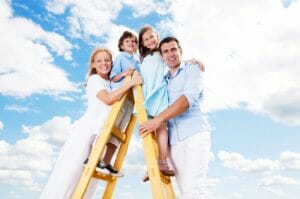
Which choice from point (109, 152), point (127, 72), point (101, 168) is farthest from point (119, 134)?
point (127, 72)

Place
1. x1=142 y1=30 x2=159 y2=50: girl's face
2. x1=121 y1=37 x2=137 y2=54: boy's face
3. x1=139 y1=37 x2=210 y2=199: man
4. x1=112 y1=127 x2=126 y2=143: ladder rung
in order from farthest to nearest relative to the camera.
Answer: x1=121 y1=37 x2=137 y2=54: boy's face, x1=142 y1=30 x2=159 y2=50: girl's face, x1=112 y1=127 x2=126 y2=143: ladder rung, x1=139 y1=37 x2=210 y2=199: man

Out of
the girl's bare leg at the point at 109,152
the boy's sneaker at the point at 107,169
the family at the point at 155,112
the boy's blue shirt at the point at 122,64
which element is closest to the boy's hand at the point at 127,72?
the family at the point at 155,112

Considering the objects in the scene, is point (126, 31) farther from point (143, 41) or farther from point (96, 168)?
point (96, 168)

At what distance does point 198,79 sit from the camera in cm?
496

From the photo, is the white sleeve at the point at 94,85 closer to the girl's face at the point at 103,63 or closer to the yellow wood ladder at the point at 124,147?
the girl's face at the point at 103,63

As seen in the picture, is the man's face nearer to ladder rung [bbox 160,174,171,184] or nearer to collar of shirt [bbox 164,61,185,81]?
collar of shirt [bbox 164,61,185,81]

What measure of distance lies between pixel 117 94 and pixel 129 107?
44 cm

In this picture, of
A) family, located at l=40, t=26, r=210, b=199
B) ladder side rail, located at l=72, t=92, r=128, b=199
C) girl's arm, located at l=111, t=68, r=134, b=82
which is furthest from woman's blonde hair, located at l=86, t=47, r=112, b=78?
ladder side rail, located at l=72, t=92, r=128, b=199

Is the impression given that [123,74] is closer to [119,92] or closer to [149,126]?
[119,92]

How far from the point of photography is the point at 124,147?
19.0 feet

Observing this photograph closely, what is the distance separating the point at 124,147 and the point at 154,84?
108 centimetres

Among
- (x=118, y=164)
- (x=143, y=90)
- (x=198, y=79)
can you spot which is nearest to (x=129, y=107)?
(x=143, y=90)

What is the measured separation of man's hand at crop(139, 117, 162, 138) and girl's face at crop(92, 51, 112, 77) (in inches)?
42.4

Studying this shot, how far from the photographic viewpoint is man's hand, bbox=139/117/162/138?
4.85 meters
